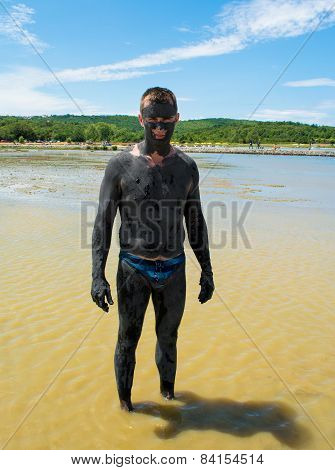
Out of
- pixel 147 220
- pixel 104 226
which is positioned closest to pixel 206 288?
pixel 147 220

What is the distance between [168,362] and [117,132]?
122 m

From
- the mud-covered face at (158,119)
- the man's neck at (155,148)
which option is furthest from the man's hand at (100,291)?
the mud-covered face at (158,119)

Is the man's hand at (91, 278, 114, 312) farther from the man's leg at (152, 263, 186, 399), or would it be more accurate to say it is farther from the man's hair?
the man's hair

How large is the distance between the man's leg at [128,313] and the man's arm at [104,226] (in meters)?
0.13

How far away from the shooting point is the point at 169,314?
3.59 meters

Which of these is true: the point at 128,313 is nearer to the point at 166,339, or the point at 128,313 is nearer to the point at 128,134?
the point at 166,339

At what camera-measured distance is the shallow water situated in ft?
11.7

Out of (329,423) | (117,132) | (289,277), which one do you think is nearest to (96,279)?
(329,423)

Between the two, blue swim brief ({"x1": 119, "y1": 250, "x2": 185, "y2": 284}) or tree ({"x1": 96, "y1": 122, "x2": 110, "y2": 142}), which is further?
tree ({"x1": 96, "y1": 122, "x2": 110, "y2": 142})

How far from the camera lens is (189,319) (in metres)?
5.81

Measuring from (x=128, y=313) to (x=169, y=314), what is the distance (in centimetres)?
34

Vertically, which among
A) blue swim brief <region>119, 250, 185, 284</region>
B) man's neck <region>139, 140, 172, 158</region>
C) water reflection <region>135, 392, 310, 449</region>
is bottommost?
water reflection <region>135, 392, 310, 449</region>

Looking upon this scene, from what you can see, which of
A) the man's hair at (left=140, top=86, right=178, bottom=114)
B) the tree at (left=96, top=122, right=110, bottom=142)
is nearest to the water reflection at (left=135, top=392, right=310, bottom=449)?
the man's hair at (left=140, top=86, right=178, bottom=114)
